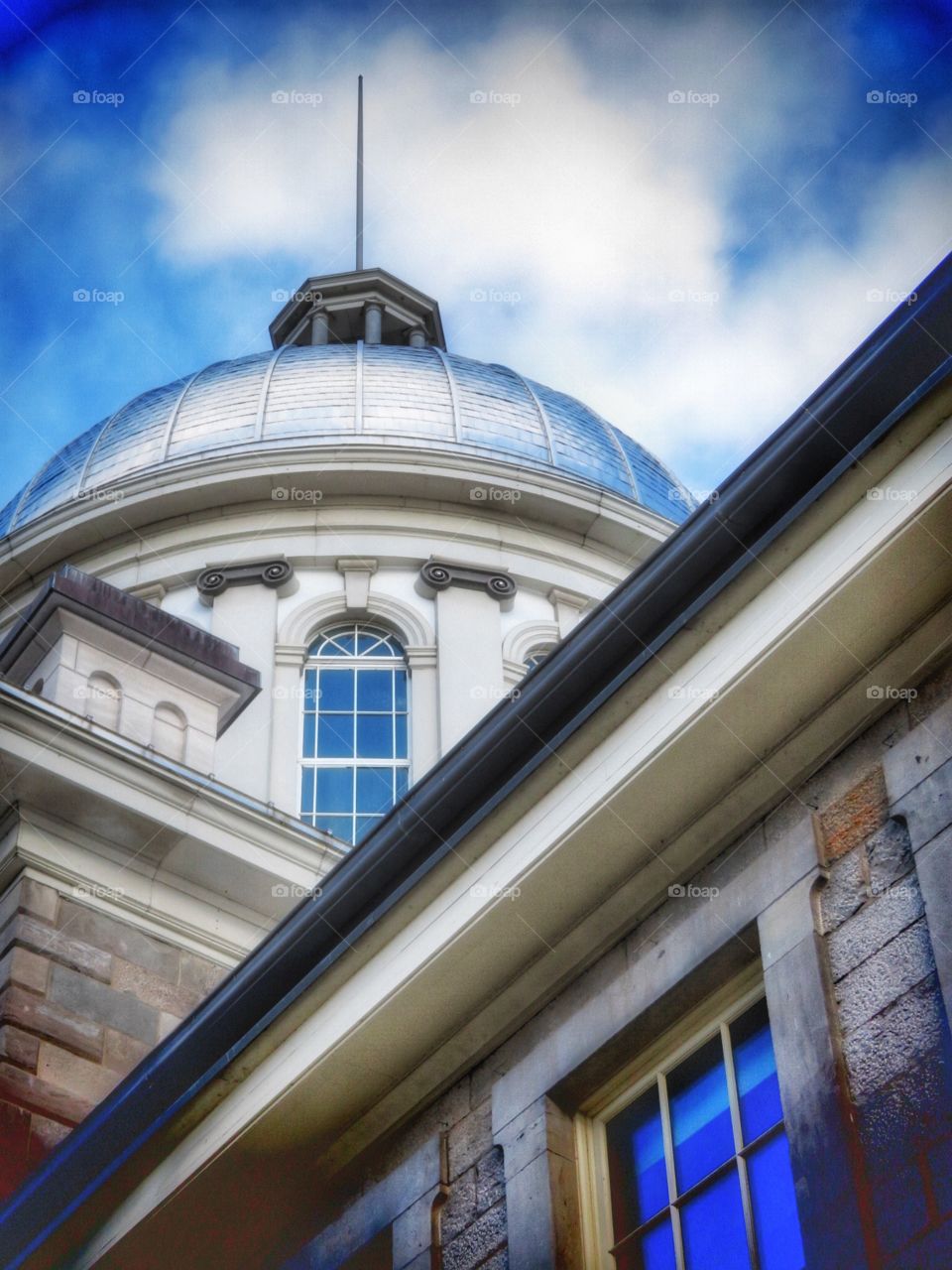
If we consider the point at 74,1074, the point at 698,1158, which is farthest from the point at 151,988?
the point at 698,1158

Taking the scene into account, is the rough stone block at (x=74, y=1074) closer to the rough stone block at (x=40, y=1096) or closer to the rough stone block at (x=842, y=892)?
the rough stone block at (x=40, y=1096)

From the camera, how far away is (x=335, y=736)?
2231 centimetres

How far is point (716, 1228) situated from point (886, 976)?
956 mm

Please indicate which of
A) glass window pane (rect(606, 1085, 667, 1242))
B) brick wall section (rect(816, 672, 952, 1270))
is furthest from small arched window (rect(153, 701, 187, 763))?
brick wall section (rect(816, 672, 952, 1270))

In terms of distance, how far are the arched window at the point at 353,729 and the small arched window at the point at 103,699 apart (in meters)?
6.70

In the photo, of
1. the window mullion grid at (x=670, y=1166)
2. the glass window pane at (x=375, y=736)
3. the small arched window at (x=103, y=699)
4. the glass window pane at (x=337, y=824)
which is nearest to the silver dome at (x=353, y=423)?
the glass window pane at (x=375, y=736)

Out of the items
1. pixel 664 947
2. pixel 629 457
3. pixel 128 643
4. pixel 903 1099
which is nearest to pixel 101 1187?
pixel 664 947

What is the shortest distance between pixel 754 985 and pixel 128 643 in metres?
8.41

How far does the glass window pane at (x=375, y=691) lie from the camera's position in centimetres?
2269

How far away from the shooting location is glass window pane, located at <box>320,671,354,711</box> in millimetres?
22688
